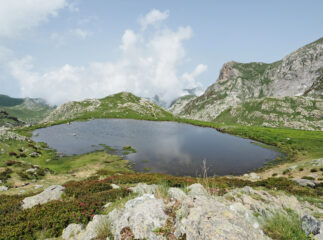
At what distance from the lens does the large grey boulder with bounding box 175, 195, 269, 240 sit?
207 inches

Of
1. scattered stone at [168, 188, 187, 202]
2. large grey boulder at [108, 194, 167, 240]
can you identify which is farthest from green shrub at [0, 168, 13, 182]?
scattered stone at [168, 188, 187, 202]

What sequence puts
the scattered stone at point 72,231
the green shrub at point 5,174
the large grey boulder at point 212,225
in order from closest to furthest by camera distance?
the large grey boulder at point 212,225 < the scattered stone at point 72,231 < the green shrub at point 5,174

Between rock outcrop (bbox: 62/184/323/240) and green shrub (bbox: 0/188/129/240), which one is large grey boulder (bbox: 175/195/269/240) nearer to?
rock outcrop (bbox: 62/184/323/240)

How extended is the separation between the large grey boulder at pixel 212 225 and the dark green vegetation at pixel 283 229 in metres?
0.67

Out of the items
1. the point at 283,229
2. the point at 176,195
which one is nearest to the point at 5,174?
the point at 176,195

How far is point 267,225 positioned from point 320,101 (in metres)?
166

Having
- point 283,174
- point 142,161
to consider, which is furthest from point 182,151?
point 283,174

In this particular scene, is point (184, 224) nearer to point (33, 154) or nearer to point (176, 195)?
point (176, 195)

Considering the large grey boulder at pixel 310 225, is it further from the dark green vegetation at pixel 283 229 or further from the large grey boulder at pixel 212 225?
the large grey boulder at pixel 212 225

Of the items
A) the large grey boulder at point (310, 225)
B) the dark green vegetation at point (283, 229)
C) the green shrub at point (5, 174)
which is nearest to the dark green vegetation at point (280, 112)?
the dark green vegetation at point (283, 229)

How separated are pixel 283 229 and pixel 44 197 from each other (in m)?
17.2

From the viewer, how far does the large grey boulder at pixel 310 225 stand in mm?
5656

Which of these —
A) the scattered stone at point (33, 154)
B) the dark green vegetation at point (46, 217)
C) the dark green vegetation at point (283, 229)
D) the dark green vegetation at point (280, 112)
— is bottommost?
the scattered stone at point (33, 154)

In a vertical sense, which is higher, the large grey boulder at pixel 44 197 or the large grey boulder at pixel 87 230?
the large grey boulder at pixel 87 230
